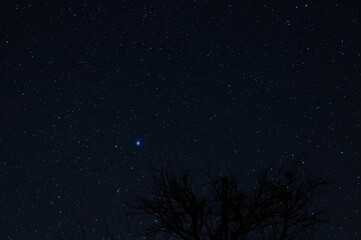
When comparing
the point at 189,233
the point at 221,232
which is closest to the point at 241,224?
the point at 221,232

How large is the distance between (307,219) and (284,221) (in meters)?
0.36

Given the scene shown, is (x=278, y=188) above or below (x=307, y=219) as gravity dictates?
above

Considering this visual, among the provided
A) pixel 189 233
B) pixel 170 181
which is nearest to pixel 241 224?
pixel 189 233

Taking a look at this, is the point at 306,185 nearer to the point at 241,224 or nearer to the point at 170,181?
the point at 241,224

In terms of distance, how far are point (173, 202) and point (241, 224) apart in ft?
3.74

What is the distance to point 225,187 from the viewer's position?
21.2 ft

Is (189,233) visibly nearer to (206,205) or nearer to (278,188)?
(206,205)

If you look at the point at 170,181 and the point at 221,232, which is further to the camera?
the point at 170,181

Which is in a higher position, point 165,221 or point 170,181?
point 170,181

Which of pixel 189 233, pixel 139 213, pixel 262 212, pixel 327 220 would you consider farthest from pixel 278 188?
pixel 139 213

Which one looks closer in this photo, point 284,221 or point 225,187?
point 225,187

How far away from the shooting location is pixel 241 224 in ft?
21.8

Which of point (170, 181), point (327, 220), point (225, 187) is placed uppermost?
point (170, 181)

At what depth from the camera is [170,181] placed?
23.4ft
